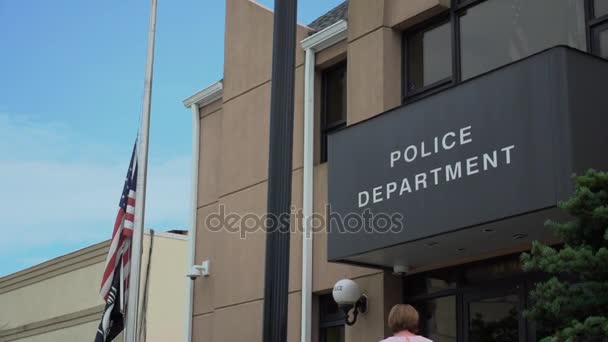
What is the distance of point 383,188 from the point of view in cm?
1156

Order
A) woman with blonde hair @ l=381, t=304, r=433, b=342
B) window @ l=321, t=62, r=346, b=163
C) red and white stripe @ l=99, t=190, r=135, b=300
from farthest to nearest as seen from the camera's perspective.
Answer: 1. red and white stripe @ l=99, t=190, r=135, b=300
2. window @ l=321, t=62, r=346, b=163
3. woman with blonde hair @ l=381, t=304, r=433, b=342

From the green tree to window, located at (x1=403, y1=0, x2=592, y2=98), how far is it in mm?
3862

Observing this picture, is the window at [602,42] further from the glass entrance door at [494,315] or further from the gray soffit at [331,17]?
the gray soffit at [331,17]

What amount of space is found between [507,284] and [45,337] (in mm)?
14638

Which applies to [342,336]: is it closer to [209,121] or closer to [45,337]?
[209,121]

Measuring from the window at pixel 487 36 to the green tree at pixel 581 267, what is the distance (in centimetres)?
386

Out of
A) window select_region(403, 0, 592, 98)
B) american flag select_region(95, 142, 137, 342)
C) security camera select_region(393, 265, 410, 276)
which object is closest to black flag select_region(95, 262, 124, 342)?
american flag select_region(95, 142, 137, 342)

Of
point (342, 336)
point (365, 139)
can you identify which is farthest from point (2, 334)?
point (365, 139)

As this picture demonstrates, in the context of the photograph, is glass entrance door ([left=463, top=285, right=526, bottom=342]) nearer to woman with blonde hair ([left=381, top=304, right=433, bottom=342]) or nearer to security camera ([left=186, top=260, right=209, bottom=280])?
woman with blonde hair ([left=381, top=304, right=433, bottom=342])

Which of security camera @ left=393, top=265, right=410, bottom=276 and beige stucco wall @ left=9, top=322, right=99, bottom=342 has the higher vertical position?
beige stucco wall @ left=9, top=322, right=99, bottom=342

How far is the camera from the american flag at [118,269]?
16466 mm

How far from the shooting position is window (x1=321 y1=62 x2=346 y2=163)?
14.8 meters

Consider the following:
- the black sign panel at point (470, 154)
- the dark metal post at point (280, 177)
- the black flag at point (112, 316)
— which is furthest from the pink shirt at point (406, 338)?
the black flag at point (112, 316)

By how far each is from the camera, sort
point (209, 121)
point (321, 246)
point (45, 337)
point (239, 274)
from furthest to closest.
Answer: point (45, 337)
point (209, 121)
point (239, 274)
point (321, 246)
